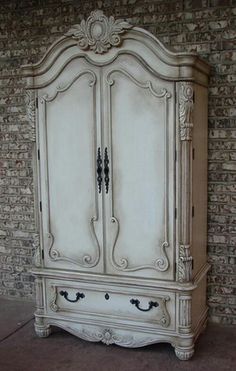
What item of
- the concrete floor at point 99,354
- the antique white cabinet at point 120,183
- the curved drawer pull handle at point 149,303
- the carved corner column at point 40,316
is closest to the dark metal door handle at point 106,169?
the antique white cabinet at point 120,183

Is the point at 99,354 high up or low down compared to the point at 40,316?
down

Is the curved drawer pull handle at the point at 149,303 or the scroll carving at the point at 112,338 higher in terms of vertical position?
the curved drawer pull handle at the point at 149,303

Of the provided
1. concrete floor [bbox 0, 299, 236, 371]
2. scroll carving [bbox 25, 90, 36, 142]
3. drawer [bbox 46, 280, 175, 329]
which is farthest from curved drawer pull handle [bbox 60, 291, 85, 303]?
scroll carving [bbox 25, 90, 36, 142]

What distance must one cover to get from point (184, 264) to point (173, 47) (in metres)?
1.61

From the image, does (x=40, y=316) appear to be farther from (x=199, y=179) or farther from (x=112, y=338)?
(x=199, y=179)

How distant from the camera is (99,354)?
9.55 feet

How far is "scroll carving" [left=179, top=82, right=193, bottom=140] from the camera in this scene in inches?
103

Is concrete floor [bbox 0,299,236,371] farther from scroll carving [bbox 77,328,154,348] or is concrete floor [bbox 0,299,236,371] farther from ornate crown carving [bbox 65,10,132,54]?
ornate crown carving [bbox 65,10,132,54]

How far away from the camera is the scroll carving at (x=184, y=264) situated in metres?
2.74

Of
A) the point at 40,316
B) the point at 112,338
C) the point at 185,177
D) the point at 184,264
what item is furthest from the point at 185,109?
the point at 40,316

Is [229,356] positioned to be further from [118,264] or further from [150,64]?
[150,64]

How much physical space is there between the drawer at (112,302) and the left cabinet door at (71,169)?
16cm

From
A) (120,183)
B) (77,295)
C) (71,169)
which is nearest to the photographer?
(120,183)

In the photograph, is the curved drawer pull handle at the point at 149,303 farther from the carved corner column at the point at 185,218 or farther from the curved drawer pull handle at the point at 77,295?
the curved drawer pull handle at the point at 77,295
